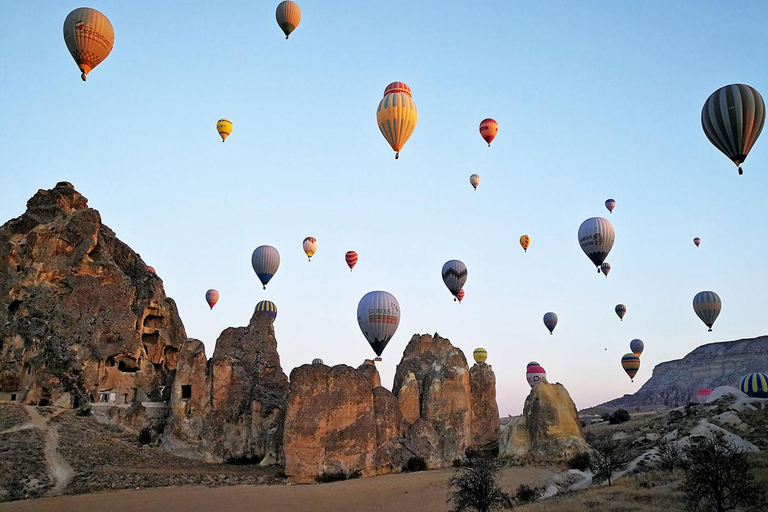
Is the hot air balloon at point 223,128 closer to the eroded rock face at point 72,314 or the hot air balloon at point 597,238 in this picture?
the eroded rock face at point 72,314

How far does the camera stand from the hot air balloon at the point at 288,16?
42.6m

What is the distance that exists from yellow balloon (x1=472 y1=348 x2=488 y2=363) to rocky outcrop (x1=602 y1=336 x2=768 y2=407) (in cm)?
7316

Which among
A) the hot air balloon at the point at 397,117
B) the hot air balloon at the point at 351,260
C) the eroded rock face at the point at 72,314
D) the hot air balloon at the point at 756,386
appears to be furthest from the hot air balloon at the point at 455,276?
the eroded rock face at the point at 72,314

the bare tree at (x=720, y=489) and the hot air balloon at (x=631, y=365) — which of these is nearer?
the bare tree at (x=720, y=489)

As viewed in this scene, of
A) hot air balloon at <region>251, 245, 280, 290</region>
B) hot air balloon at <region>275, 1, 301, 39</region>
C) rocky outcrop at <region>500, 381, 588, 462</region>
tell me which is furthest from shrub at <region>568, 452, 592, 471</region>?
hot air balloon at <region>275, 1, 301, 39</region>

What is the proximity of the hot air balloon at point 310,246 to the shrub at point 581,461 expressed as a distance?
29.9 metres

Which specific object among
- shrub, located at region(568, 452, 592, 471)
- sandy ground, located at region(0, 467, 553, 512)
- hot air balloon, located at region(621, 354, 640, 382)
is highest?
hot air balloon, located at region(621, 354, 640, 382)

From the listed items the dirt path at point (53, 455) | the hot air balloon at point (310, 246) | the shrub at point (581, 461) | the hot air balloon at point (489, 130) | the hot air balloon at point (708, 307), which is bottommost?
the shrub at point (581, 461)

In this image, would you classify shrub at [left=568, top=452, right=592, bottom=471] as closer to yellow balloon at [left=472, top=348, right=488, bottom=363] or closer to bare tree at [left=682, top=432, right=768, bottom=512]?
bare tree at [left=682, top=432, right=768, bottom=512]

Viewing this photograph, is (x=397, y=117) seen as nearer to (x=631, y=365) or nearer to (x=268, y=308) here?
(x=268, y=308)

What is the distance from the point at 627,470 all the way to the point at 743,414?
1133cm

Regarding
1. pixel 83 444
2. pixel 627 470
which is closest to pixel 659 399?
pixel 627 470

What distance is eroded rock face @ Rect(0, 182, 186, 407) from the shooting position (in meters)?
45.1

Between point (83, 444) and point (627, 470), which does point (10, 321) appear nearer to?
point (83, 444)
